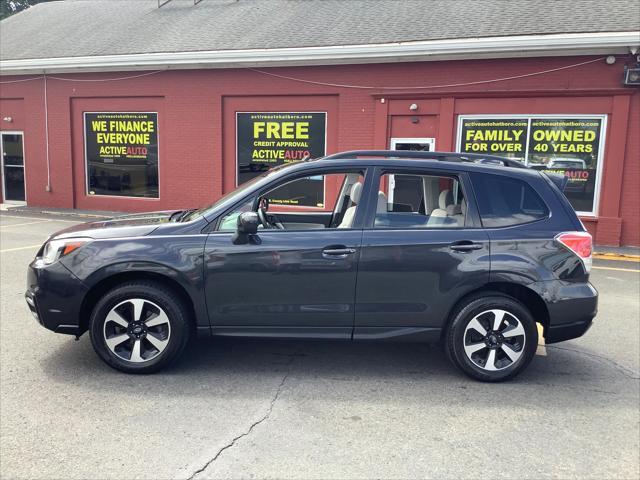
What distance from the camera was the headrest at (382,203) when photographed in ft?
14.5

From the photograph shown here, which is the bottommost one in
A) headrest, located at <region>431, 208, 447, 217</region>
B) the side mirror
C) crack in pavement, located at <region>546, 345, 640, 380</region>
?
crack in pavement, located at <region>546, 345, 640, 380</region>

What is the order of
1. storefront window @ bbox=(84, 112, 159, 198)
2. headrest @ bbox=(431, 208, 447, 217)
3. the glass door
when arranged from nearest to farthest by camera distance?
headrest @ bbox=(431, 208, 447, 217)
storefront window @ bbox=(84, 112, 159, 198)
the glass door

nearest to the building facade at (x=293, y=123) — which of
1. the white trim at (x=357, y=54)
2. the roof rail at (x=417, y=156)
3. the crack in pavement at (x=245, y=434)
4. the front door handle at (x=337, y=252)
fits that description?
the white trim at (x=357, y=54)

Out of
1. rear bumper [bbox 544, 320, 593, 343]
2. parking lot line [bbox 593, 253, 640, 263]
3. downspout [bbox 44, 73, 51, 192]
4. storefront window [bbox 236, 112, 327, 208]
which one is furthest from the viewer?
downspout [bbox 44, 73, 51, 192]

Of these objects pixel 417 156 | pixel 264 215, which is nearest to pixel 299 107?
pixel 264 215

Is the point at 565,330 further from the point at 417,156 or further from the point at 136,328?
the point at 136,328

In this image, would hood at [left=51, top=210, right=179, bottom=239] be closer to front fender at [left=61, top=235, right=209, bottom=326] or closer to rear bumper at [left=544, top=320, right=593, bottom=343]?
front fender at [left=61, top=235, right=209, bottom=326]

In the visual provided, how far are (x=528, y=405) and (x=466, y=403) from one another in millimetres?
449

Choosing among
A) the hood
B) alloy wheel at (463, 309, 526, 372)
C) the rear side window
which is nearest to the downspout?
the hood

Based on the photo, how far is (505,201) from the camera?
4.41 m

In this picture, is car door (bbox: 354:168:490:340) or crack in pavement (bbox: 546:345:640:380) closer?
car door (bbox: 354:168:490:340)

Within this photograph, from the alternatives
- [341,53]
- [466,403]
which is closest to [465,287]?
[466,403]

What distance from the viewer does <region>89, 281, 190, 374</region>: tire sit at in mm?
4254

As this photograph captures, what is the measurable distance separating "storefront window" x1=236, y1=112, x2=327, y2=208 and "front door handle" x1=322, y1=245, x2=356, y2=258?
30.5 ft
